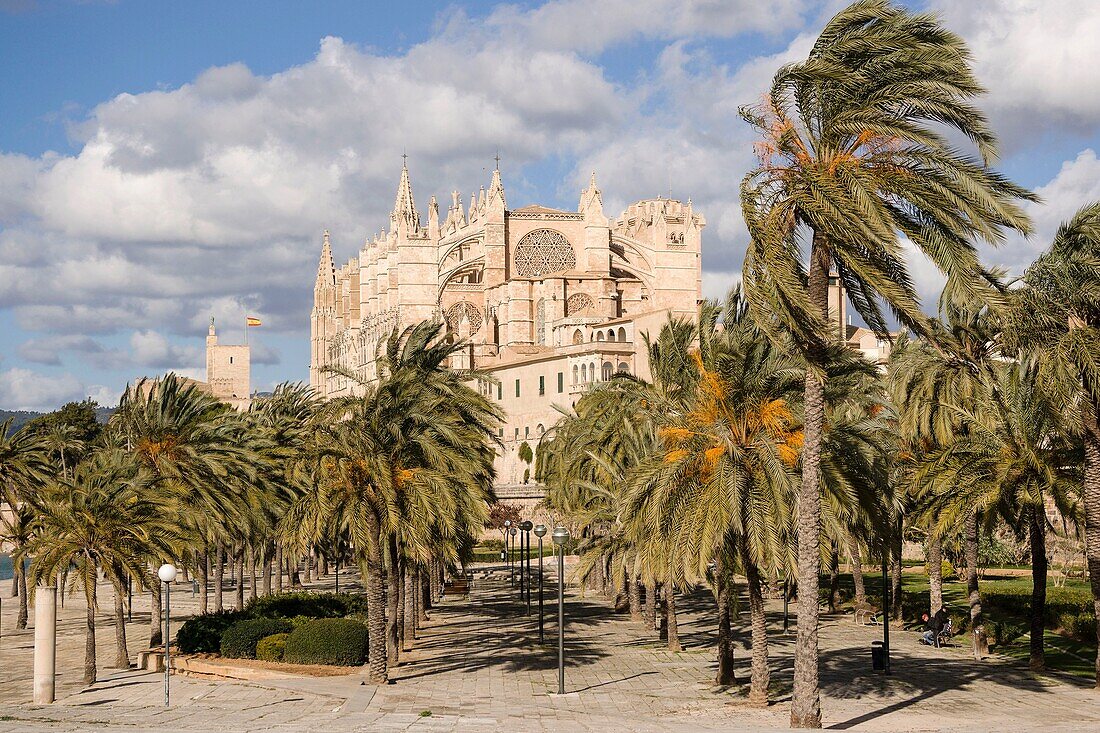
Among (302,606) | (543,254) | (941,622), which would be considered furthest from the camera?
(543,254)

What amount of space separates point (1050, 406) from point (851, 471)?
170 inches

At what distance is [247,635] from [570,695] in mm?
7638

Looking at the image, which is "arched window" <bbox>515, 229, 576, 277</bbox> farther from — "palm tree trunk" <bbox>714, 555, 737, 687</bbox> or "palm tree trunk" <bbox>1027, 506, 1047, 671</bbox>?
"palm tree trunk" <bbox>714, 555, 737, 687</bbox>

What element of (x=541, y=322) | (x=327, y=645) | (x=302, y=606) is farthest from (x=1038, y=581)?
(x=541, y=322)

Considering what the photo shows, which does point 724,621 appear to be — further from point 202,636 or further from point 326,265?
point 326,265

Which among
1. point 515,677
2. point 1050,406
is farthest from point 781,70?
point 515,677

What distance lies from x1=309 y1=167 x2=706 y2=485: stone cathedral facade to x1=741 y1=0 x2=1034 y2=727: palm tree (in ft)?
155

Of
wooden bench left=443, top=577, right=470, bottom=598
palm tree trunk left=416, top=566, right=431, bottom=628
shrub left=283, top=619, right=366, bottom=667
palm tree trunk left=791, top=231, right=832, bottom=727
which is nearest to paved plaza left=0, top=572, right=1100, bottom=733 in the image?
shrub left=283, top=619, right=366, bottom=667

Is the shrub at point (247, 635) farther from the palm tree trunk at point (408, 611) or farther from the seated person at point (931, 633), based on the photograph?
the seated person at point (931, 633)

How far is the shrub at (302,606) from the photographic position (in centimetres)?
2828

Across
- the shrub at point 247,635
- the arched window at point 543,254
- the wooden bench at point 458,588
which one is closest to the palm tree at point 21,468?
the shrub at point 247,635

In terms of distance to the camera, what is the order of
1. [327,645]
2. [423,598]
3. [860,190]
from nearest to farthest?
[860,190], [327,645], [423,598]

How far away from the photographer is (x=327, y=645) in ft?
77.6

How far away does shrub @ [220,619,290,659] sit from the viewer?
2459 cm
